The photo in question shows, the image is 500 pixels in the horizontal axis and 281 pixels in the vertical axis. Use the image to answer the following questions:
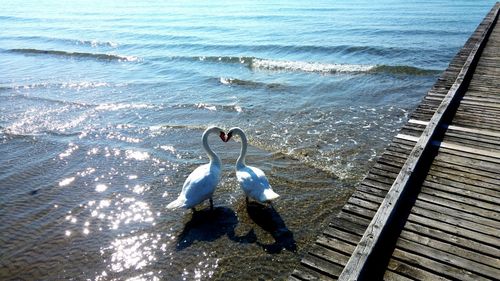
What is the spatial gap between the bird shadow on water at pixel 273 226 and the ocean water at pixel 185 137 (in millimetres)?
30

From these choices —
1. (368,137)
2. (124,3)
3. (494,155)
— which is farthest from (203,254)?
(124,3)

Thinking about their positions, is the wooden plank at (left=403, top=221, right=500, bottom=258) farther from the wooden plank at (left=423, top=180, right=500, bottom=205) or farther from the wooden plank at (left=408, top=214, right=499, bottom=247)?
the wooden plank at (left=423, top=180, right=500, bottom=205)

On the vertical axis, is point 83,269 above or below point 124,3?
below

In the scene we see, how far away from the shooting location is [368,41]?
2330cm

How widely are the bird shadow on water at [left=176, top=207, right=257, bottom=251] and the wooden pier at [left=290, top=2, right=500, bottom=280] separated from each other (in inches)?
79.9

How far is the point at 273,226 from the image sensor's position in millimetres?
6695

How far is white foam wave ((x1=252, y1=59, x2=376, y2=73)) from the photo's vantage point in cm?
1788

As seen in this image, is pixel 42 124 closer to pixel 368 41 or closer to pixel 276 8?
pixel 368 41

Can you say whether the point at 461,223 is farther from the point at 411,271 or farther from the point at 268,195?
the point at 268,195

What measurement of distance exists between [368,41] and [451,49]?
4.65m

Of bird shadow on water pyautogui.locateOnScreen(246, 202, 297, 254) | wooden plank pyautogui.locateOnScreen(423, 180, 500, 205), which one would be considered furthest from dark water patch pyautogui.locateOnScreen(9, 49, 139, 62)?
wooden plank pyautogui.locateOnScreen(423, 180, 500, 205)

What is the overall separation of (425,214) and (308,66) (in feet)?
47.0

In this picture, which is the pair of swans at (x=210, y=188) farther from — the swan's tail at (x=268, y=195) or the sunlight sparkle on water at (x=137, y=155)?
the sunlight sparkle on water at (x=137, y=155)

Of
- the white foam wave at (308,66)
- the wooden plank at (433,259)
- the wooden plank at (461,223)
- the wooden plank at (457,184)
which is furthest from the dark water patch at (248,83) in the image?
the wooden plank at (433,259)
